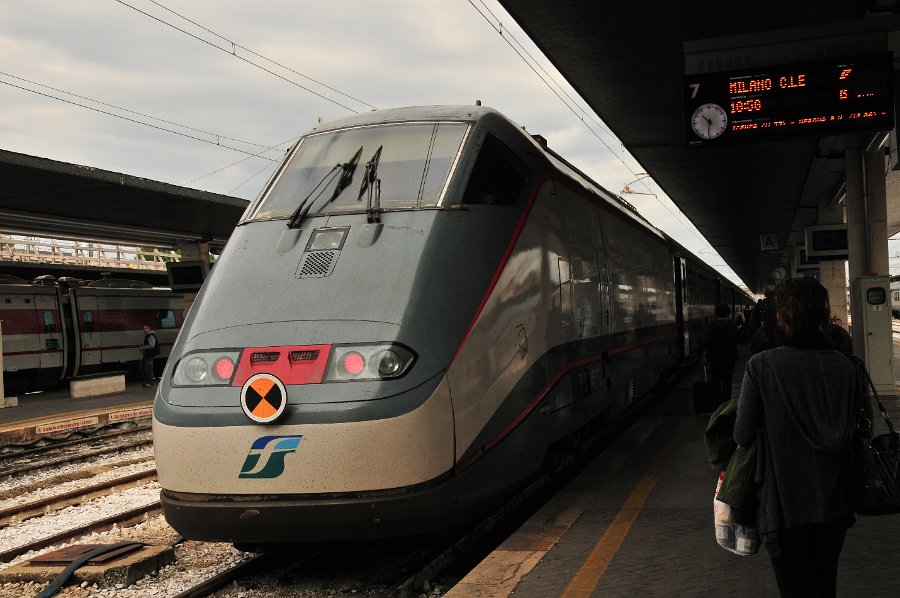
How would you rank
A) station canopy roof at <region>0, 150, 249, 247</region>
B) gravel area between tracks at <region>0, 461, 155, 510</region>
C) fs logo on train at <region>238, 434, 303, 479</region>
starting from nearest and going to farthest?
fs logo on train at <region>238, 434, 303, 479</region> → gravel area between tracks at <region>0, 461, 155, 510</region> → station canopy roof at <region>0, 150, 249, 247</region>

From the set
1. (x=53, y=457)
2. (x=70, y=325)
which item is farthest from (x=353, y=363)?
(x=70, y=325)

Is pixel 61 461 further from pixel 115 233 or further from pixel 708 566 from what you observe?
pixel 115 233

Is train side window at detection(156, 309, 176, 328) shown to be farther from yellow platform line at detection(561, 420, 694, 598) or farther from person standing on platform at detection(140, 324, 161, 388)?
yellow platform line at detection(561, 420, 694, 598)

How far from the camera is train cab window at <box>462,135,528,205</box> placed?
6090 mm

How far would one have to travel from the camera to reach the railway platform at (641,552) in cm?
445

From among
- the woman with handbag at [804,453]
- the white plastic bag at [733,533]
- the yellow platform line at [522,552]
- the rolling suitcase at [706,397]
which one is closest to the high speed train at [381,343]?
the yellow platform line at [522,552]

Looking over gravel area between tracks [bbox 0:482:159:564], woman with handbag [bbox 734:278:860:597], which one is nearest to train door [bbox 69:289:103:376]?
gravel area between tracks [bbox 0:482:159:564]

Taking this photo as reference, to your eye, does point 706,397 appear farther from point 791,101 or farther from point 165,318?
point 165,318

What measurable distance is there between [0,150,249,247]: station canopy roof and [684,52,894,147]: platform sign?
34.7 feet

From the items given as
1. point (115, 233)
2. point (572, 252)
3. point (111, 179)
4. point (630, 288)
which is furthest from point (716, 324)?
point (115, 233)

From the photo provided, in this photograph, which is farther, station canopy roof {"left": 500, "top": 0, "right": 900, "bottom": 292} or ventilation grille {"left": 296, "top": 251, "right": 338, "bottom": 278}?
station canopy roof {"left": 500, "top": 0, "right": 900, "bottom": 292}

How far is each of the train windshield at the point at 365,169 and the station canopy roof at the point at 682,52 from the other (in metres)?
3.55

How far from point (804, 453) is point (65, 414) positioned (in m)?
15.6

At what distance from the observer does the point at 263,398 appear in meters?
4.88
